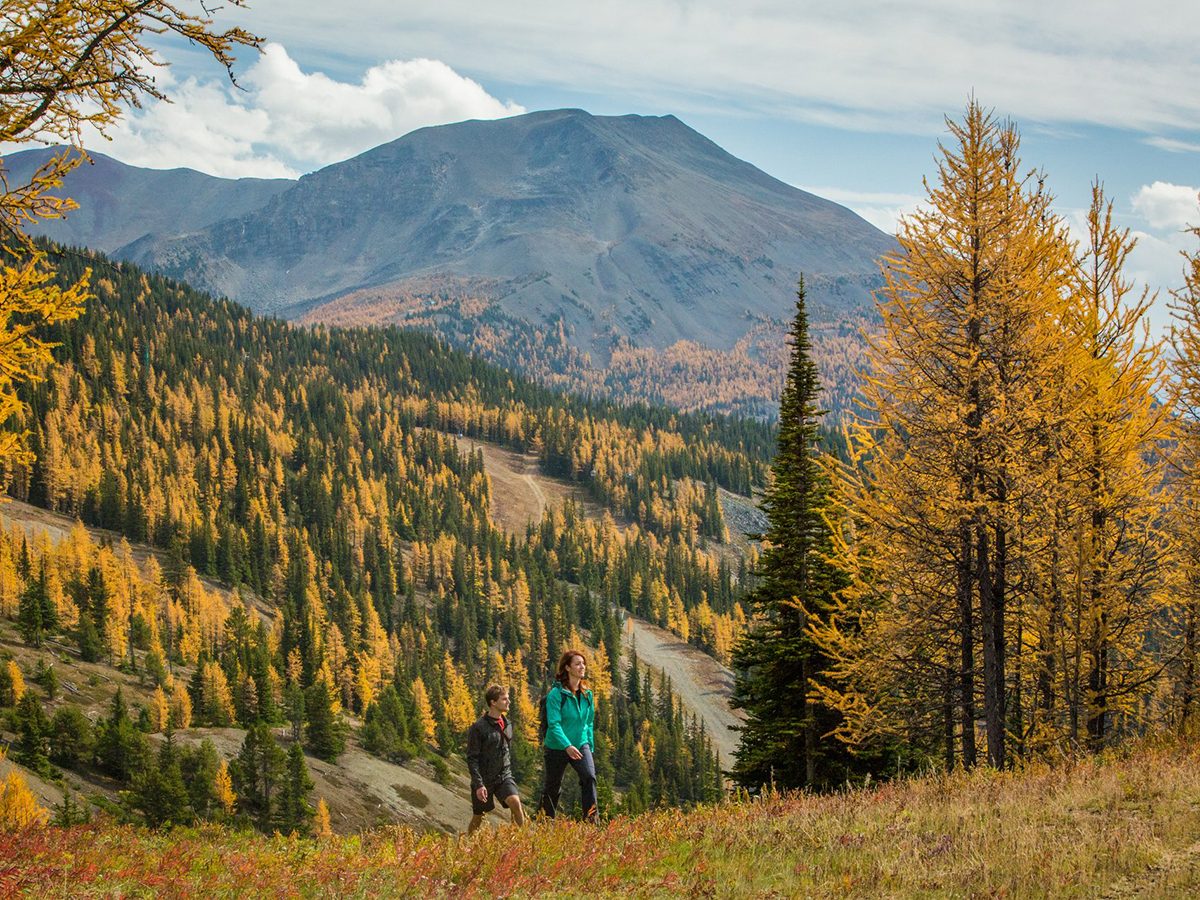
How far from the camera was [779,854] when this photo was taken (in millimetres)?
8359

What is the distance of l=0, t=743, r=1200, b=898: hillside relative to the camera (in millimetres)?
7133

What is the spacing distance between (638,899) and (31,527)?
450ft

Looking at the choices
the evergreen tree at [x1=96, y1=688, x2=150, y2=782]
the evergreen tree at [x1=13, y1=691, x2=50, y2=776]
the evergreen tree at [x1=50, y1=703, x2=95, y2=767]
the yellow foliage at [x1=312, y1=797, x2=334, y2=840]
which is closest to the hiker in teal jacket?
the yellow foliage at [x1=312, y1=797, x2=334, y2=840]

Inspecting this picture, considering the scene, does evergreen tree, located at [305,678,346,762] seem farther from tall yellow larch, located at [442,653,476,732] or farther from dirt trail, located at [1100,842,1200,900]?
dirt trail, located at [1100,842,1200,900]

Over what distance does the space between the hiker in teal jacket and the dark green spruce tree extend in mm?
10895

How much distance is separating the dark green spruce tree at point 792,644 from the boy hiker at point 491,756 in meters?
11.4

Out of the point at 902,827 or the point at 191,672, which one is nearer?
the point at 902,827

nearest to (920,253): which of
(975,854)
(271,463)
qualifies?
(975,854)

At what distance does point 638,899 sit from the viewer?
288 inches

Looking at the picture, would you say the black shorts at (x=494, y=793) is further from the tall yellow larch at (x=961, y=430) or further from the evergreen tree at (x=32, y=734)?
the evergreen tree at (x=32, y=734)

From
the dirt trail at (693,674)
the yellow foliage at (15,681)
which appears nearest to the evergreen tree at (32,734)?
the yellow foliage at (15,681)

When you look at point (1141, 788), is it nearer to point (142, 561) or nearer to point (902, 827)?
point (902, 827)

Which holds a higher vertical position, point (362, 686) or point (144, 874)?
A: point (144, 874)

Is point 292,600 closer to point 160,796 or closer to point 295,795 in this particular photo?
point 295,795
